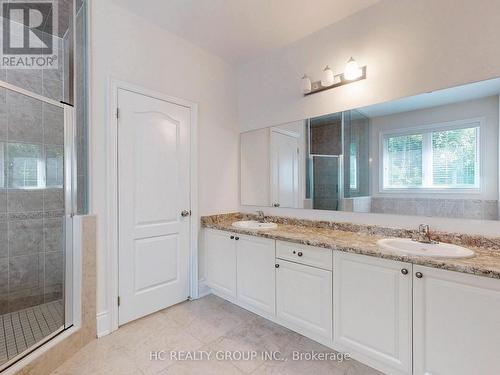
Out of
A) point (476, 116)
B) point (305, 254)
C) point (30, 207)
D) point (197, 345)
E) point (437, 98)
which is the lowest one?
point (197, 345)

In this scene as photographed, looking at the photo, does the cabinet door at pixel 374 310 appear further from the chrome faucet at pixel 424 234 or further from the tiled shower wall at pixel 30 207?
the tiled shower wall at pixel 30 207

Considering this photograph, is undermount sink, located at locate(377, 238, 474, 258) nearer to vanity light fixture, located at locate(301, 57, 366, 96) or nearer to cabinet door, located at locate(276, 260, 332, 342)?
cabinet door, located at locate(276, 260, 332, 342)

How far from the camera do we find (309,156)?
2.50 meters

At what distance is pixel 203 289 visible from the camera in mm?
2709

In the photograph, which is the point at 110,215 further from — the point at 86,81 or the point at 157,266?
the point at 86,81

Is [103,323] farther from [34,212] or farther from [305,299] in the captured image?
[305,299]

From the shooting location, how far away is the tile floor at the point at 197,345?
63.8 inches

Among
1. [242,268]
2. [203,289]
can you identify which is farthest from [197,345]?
[203,289]

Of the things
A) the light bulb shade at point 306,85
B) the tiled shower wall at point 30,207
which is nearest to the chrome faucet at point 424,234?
the light bulb shade at point 306,85

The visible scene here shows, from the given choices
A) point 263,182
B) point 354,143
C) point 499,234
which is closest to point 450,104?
point 354,143

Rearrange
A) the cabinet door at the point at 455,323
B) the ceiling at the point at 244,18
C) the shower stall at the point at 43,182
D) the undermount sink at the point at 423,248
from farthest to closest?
the ceiling at the point at 244,18 < the shower stall at the point at 43,182 < the undermount sink at the point at 423,248 < the cabinet door at the point at 455,323

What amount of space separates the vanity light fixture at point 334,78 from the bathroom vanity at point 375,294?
126cm

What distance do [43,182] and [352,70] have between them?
2979 mm

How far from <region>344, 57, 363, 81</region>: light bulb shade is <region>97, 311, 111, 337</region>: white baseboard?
2.79 meters
